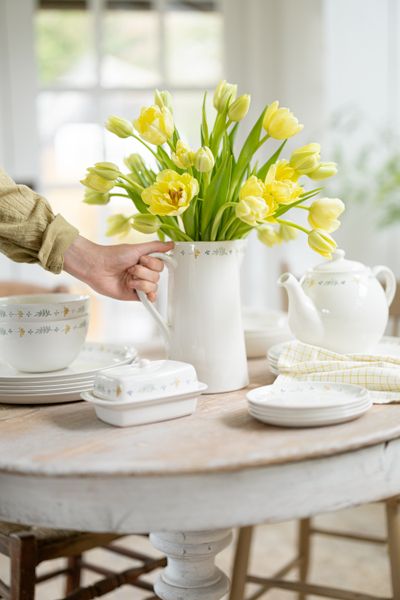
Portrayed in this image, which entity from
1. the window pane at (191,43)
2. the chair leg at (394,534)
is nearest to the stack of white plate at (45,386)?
the chair leg at (394,534)

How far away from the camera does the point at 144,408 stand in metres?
1.12

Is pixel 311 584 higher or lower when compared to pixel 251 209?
lower

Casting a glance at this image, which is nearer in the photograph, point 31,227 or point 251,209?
point 251,209

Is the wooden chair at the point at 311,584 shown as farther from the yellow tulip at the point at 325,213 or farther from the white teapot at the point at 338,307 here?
the yellow tulip at the point at 325,213

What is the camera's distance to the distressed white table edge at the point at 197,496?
0.95m

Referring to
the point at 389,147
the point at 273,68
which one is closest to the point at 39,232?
the point at 389,147

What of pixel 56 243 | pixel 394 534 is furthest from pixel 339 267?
pixel 394 534

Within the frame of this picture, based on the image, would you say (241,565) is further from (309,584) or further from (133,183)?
(133,183)

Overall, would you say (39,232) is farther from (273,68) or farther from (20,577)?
(273,68)

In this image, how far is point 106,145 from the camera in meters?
3.66

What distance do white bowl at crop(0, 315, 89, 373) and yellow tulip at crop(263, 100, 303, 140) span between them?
0.45 metres

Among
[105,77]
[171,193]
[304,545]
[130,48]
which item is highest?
[130,48]

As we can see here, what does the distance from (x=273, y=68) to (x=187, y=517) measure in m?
3.13

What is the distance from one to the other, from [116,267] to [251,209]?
0.31m
